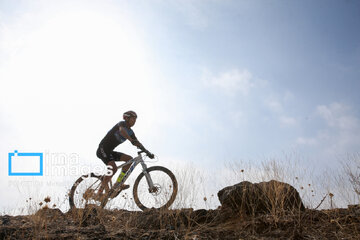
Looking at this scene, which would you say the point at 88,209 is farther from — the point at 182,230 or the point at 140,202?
the point at 182,230

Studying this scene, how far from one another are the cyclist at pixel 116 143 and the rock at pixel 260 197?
2185 mm

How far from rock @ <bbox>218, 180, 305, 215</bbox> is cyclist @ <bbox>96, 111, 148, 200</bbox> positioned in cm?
218

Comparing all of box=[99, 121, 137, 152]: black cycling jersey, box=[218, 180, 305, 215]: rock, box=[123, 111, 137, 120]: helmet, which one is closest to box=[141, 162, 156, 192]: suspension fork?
box=[99, 121, 137, 152]: black cycling jersey

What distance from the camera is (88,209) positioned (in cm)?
608

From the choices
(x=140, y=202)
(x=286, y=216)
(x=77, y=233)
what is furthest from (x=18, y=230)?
(x=286, y=216)

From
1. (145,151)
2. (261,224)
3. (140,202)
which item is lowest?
(261,224)

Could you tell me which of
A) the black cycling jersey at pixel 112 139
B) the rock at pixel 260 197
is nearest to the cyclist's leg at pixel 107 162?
the black cycling jersey at pixel 112 139

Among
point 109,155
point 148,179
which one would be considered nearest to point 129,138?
point 109,155

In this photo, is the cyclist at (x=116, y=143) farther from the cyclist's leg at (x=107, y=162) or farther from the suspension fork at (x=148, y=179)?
the suspension fork at (x=148, y=179)

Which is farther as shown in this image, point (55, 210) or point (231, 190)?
point (55, 210)

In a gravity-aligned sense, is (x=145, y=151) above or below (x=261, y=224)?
above

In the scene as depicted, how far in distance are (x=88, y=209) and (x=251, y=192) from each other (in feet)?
10.4

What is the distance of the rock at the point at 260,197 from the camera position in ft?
18.4

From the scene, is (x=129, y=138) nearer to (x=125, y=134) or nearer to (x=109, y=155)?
(x=125, y=134)
